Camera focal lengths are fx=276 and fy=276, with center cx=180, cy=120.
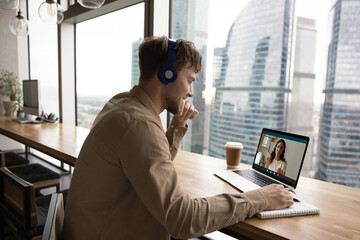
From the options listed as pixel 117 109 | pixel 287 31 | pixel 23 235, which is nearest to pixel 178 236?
pixel 117 109

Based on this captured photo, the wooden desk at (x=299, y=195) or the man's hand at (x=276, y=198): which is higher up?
the man's hand at (x=276, y=198)

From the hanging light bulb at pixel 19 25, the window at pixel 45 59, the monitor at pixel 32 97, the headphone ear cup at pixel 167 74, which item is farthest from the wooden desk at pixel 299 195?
the window at pixel 45 59

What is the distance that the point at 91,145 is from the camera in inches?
35.0

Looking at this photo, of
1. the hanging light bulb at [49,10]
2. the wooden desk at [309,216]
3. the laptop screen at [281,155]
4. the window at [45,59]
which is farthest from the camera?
the window at [45,59]

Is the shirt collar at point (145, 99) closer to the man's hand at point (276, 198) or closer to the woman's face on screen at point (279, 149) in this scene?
the man's hand at point (276, 198)

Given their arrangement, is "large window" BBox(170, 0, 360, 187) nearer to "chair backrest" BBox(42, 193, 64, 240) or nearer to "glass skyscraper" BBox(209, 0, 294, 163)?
"glass skyscraper" BBox(209, 0, 294, 163)

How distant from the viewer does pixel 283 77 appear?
1841mm

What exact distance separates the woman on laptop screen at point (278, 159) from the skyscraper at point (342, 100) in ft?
1.84

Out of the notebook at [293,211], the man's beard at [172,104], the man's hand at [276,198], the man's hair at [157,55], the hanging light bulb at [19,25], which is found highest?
the hanging light bulb at [19,25]

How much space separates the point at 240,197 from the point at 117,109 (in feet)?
1.61

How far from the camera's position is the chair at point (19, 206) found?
4.00 feet

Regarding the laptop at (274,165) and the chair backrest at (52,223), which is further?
the laptop at (274,165)

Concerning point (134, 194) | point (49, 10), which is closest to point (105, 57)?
point (49, 10)

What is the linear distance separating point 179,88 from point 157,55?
0.15 meters
